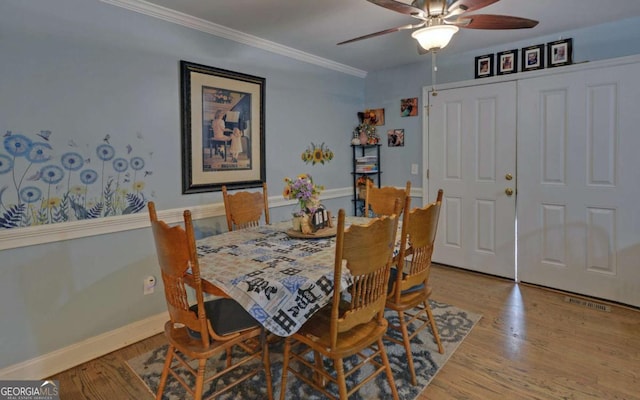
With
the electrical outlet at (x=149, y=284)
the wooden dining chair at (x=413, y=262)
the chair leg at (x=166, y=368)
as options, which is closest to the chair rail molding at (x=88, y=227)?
the electrical outlet at (x=149, y=284)

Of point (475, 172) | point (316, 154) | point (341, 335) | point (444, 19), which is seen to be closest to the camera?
point (341, 335)

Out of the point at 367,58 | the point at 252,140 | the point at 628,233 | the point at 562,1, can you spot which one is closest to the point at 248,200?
the point at 252,140

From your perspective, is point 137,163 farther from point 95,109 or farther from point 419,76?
point 419,76

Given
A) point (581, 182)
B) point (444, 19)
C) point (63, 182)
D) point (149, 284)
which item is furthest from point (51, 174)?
point (581, 182)

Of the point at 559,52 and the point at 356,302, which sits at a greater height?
the point at 559,52

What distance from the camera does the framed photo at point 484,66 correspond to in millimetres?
3562

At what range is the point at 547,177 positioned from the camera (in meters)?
3.30

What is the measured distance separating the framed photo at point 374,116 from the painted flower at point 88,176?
3104 mm

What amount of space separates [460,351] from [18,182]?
109 inches

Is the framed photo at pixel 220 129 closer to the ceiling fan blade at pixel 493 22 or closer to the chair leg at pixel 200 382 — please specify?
the chair leg at pixel 200 382

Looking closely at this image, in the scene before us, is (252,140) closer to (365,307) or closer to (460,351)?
(365,307)

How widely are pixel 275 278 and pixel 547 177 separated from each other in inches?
115

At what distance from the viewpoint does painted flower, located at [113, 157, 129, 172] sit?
7.77 feet

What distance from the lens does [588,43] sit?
3.06 m
